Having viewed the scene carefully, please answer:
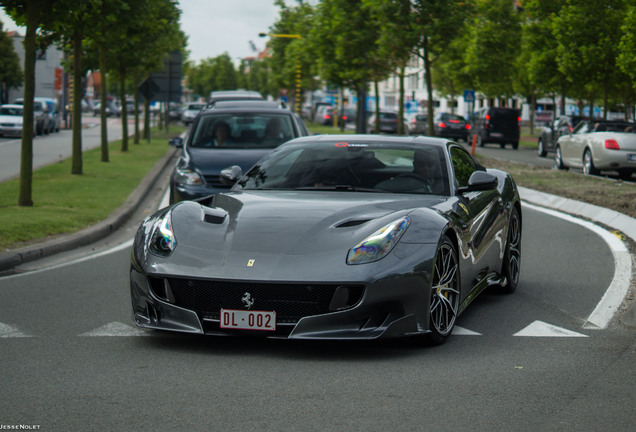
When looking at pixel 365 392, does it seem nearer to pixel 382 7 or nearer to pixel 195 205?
pixel 195 205

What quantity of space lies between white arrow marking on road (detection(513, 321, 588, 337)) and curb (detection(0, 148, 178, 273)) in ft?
16.7

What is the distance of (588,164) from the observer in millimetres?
23469

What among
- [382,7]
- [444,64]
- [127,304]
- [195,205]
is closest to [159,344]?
[195,205]

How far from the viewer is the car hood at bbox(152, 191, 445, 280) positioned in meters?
5.43

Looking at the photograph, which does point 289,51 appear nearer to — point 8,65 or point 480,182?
point 8,65

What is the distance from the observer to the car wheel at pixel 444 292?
5762 millimetres

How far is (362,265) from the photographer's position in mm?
5387

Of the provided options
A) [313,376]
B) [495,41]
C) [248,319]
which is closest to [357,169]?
[248,319]

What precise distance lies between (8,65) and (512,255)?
2996 inches

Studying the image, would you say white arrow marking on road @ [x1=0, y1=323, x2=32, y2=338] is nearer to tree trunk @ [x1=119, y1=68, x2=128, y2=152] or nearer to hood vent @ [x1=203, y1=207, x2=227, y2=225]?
hood vent @ [x1=203, y1=207, x2=227, y2=225]

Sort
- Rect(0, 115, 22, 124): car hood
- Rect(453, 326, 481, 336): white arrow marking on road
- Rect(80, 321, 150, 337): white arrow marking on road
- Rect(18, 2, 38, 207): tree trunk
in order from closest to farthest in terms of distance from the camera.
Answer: Rect(80, 321, 150, 337): white arrow marking on road, Rect(453, 326, 481, 336): white arrow marking on road, Rect(18, 2, 38, 207): tree trunk, Rect(0, 115, 22, 124): car hood

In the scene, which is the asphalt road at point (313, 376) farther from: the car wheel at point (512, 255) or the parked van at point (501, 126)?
the parked van at point (501, 126)

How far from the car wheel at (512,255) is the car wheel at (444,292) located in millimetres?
1758

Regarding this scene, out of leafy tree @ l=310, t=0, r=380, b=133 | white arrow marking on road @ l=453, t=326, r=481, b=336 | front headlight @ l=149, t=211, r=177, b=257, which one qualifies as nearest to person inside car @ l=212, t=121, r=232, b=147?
front headlight @ l=149, t=211, r=177, b=257
